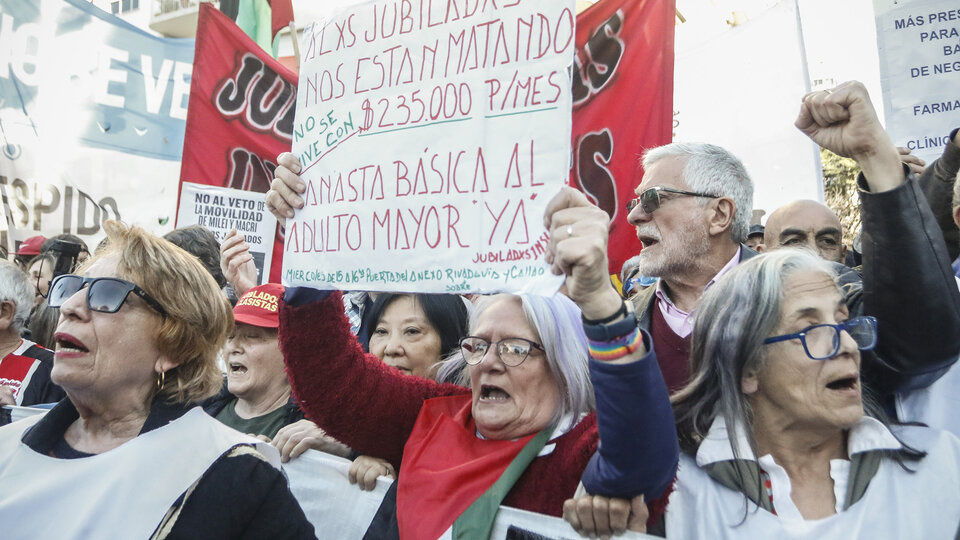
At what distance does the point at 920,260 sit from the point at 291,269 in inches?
69.2

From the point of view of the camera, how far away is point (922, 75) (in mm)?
3928

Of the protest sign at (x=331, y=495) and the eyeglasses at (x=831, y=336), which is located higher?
the eyeglasses at (x=831, y=336)

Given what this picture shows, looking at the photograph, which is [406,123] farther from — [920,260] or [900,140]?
[900,140]

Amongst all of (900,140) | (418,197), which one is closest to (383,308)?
(418,197)

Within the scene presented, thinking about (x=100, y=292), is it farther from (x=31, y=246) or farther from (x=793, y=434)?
(x=31, y=246)

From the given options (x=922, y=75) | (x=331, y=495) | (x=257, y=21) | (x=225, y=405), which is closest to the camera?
(x=331, y=495)

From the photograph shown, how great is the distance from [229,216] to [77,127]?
6.59ft

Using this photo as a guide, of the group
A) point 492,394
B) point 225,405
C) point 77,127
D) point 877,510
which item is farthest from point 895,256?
point 77,127

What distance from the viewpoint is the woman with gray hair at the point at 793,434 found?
6.18 feet

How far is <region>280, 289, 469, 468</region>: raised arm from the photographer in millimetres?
2348

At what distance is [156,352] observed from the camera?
2.17m

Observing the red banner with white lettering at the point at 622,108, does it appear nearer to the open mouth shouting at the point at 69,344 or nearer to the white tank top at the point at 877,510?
the white tank top at the point at 877,510

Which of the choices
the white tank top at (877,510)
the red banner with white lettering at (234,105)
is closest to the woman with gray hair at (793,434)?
the white tank top at (877,510)

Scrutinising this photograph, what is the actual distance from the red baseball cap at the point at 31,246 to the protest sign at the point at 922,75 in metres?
5.60
